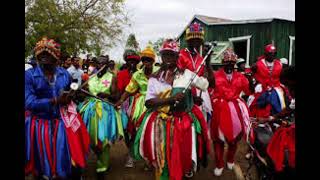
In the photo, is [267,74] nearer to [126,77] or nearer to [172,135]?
[126,77]

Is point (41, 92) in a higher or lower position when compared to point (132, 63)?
lower

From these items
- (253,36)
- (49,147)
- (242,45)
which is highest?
(253,36)

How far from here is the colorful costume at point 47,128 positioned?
4.88 metres

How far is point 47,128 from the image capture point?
496 cm

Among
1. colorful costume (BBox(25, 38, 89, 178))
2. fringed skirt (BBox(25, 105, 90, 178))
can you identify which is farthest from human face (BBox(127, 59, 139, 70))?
fringed skirt (BBox(25, 105, 90, 178))

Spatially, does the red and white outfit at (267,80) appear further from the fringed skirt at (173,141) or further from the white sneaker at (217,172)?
the fringed skirt at (173,141)

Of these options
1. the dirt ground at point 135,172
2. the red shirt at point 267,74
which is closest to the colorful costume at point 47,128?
the dirt ground at point 135,172

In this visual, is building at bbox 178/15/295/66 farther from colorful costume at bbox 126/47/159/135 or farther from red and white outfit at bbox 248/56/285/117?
colorful costume at bbox 126/47/159/135

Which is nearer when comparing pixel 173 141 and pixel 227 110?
pixel 173 141

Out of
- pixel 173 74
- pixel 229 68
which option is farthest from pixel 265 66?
pixel 173 74

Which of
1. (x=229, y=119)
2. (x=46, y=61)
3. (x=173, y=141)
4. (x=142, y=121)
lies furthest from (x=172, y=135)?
(x=229, y=119)

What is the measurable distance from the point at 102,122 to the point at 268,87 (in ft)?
10.4
